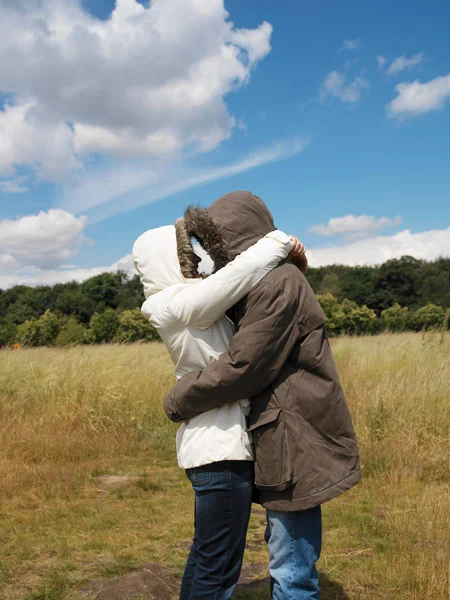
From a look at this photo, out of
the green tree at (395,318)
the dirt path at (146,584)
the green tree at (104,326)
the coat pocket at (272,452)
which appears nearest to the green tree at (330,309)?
the green tree at (395,318)

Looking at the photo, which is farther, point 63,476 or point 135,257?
point 63,476

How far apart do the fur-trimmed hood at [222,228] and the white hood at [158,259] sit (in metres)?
0.03

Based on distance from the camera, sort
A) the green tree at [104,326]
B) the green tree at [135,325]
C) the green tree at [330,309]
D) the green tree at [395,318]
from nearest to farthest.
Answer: the green tree at [395,318] < the green tree at [104,326] < the green tree at [135,325] < the green tree at [330,309]

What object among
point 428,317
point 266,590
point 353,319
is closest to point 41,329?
point 353,319

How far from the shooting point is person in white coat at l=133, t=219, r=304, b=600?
1.73 metres

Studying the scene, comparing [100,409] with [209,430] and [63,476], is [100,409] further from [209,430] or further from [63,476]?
[209,430]

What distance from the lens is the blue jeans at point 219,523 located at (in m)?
1.79

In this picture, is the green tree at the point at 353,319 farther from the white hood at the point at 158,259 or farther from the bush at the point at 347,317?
the white hood at the point at 158,259

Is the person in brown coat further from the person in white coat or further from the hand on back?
the hand on back

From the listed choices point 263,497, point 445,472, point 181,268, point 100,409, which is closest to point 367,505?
point 445,472

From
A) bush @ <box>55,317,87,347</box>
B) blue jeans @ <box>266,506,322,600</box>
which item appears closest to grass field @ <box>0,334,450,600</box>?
blue jeans @ <box>266,506,322,600</box>

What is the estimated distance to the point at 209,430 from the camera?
1.79 m

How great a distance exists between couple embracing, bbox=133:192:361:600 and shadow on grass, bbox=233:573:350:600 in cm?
111

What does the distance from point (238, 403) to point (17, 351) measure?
7292 mm
